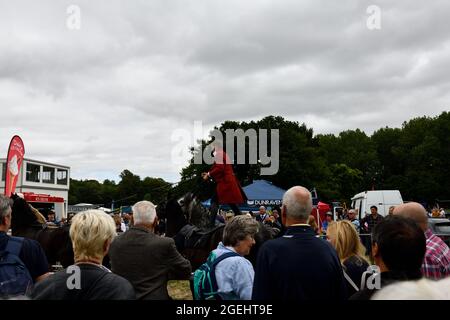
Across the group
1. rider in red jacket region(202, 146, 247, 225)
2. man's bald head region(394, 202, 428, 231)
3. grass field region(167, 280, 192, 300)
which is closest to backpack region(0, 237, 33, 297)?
man's bald head region(394, 202, 428, 231)

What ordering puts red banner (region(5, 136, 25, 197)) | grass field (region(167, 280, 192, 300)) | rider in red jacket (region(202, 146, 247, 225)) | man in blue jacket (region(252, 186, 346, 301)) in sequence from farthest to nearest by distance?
red banner (region(5, 136, 25, 197)) → rider in red jacket (region(202, 146, 247, 225)) → grass field (region(167, 280, 192, 300)) → man in blue jacket (region(252, 186, 346, 301))

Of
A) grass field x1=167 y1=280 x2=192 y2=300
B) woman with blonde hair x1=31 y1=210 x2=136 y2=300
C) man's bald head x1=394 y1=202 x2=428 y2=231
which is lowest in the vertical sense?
grass field x1=167 y1=280 x2=192 y2=300

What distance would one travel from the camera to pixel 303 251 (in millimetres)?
3117

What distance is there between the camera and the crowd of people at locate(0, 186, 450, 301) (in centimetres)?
241

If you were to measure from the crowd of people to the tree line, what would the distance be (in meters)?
27.1

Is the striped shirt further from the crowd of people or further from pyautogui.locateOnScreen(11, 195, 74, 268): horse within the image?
pyautogui.locateOnScreen(11, 195, 74, 268): horse

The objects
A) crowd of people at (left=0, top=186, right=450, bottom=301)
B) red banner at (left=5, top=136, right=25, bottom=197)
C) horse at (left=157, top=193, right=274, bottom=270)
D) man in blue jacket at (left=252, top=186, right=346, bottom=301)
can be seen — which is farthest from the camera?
red banner at (left=5, top=136, right=25, bottom=197)

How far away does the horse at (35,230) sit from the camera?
750 centimetres

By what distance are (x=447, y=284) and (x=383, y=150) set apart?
86.9m

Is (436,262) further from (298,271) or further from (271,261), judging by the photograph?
(271,261)

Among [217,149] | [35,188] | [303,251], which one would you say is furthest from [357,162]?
[303,251]

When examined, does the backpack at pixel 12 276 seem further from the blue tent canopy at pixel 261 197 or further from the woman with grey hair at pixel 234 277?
the blue tent canopy at pixel 261 197
